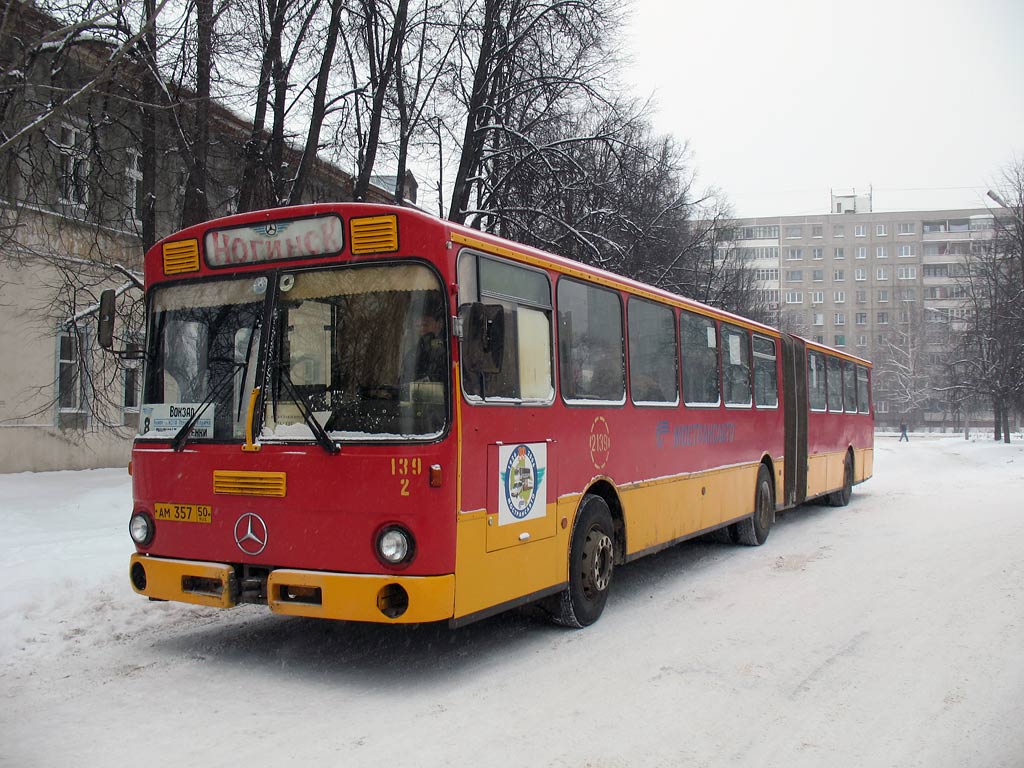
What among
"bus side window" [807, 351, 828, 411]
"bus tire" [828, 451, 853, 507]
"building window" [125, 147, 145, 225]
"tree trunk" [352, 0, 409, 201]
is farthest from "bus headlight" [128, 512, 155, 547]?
"bus tire" [828, 451, 853, 507]

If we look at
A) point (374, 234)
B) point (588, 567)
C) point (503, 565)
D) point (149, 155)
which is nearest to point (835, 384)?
point (588, 567)

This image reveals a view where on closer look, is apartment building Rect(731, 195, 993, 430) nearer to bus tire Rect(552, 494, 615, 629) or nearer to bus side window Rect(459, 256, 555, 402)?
bus tire Rect(552, 494, 615, 629)

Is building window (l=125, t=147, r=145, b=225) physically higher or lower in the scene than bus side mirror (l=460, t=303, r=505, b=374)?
higher

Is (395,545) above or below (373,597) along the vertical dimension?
above

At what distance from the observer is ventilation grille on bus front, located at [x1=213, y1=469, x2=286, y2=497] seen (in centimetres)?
597

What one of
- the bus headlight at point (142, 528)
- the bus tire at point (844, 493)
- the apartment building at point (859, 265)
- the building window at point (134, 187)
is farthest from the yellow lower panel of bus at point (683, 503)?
the apartment building at point (859, 265)

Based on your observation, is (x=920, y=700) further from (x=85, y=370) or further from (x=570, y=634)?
(x=85, y=370)

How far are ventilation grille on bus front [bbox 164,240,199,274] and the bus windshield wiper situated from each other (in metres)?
1.22

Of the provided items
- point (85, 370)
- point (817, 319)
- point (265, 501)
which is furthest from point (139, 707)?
point (817, 319)

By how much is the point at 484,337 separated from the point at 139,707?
2926mm

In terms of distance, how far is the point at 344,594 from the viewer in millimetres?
5664

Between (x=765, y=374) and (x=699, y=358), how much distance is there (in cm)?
292

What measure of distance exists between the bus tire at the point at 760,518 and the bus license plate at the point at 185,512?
25.7 ft

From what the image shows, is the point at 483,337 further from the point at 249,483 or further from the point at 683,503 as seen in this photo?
the point at 683,503
